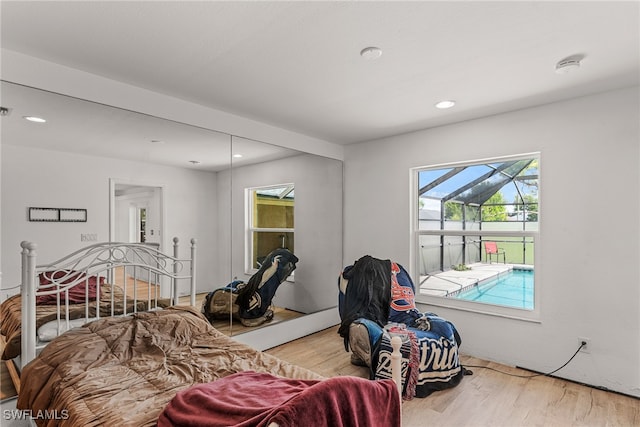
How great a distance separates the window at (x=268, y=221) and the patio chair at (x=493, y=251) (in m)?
2.13

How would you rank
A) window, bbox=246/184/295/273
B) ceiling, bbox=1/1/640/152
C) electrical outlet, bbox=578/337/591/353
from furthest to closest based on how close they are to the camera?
window, bbox=246/184/295/273, electrical outlet, bbox=578/337/591/353, ceiling, bbox=1/1/640/152

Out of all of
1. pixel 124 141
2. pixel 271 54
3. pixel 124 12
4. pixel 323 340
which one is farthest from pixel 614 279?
pixel 124 141

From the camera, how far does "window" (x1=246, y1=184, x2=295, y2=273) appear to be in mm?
3488

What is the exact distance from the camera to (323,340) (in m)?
3.85

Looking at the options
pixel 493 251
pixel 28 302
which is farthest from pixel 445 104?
pixel 28 302

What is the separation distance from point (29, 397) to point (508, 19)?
3268mm

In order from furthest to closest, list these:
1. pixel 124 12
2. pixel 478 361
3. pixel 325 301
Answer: pixel 325 301 < pixel 478 361 < pixel 124 12

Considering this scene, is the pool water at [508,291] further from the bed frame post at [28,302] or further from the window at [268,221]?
the bed frame post at [28,302]

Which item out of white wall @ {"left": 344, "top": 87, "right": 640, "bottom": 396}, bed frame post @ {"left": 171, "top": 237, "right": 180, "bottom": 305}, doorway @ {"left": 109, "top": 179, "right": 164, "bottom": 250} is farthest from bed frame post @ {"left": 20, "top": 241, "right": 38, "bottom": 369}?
white wall @ {"left": 344, "top": 87, "right": 640, "bottom": 396}

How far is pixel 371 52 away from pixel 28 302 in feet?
8.52

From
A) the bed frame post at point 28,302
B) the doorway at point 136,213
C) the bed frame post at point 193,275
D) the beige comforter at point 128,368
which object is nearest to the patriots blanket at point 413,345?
the beige comforter at point 128,368

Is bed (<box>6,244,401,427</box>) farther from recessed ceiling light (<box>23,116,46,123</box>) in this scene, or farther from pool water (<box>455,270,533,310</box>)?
pool water (<box>455,270,533,310</box>)

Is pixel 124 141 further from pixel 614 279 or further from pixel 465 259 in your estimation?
pixel 614 279

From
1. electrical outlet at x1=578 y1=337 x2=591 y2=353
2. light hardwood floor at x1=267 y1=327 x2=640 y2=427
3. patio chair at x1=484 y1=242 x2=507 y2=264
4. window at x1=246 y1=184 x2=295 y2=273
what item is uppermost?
window at x1=246 y1=184 x2=295 y2=273
